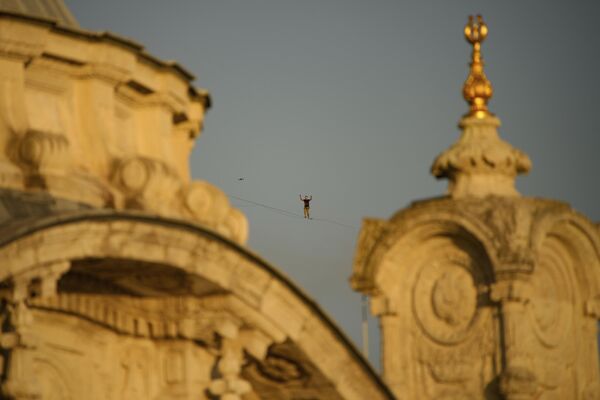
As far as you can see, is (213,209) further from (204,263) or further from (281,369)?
(281,369)

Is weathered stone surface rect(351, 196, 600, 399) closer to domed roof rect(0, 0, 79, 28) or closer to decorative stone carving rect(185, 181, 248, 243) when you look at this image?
decorative stone carving rect(185, 181, 248, 243)

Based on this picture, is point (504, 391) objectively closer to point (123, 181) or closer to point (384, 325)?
point (384, 325)

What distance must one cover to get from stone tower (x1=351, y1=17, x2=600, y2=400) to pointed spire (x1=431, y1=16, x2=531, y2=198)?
0.02 meters

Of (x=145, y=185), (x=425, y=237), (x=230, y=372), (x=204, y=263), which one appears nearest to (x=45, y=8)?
(x=145, y=185)

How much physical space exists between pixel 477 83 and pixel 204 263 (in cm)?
990

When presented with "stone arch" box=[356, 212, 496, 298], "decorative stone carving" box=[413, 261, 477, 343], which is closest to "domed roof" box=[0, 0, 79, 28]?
"stone arch" box=[356, 212, 496, 298]

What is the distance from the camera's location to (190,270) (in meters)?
Result: 26.4

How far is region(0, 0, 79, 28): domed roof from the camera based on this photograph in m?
27.9

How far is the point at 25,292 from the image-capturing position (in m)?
24.6

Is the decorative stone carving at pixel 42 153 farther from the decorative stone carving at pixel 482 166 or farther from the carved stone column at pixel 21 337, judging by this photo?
the decorative stone carving at pixel 482 166

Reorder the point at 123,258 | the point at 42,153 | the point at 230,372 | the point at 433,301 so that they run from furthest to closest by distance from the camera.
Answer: the point at 433,301, the point at 230,372, the point at 42,153, the point at 123,258

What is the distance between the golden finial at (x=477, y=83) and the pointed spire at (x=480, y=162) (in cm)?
4

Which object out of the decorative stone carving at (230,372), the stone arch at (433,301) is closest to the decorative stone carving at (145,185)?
the decorative stone carving at (230,372)

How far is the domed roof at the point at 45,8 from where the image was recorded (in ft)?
91.5
